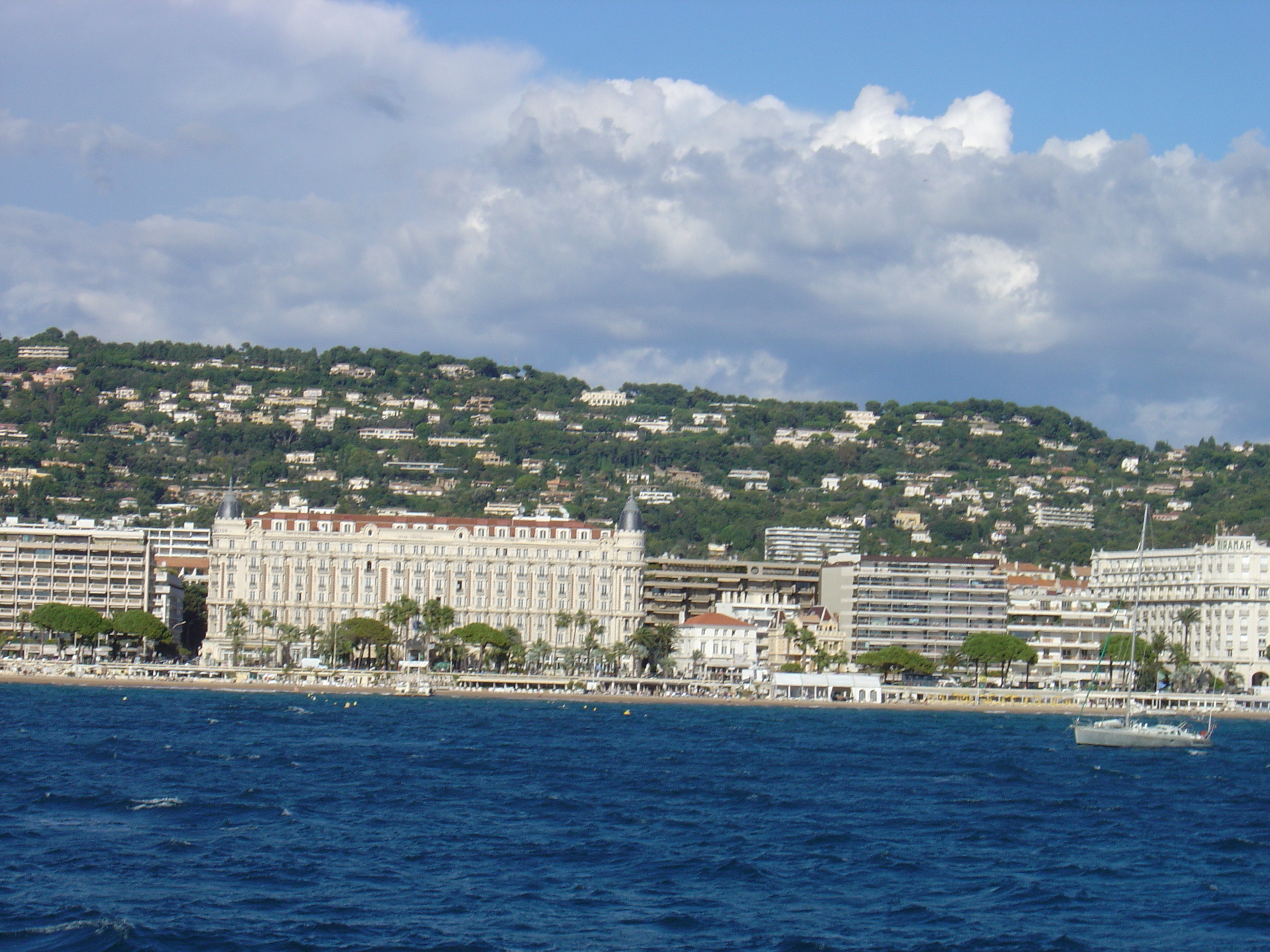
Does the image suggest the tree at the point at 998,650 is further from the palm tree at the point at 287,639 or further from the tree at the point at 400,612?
the palm tree at the point at 287,639

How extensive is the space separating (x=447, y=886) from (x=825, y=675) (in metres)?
93.0

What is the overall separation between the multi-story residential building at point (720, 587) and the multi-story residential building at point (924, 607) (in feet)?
29.6

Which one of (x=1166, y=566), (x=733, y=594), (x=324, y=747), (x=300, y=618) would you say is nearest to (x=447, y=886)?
(x=324, y=747)

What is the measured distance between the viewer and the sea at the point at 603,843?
38.1 m

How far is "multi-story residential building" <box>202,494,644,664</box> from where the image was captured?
14200 cm

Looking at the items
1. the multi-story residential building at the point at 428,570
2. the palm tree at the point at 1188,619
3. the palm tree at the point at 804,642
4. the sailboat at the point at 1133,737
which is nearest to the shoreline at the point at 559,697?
the palm tree at the point at 804,642

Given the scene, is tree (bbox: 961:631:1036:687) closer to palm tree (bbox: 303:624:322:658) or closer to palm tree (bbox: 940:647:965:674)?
palm tree (bbox: 940:647:965:674)

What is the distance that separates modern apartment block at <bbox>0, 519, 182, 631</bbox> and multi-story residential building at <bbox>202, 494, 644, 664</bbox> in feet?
33.1

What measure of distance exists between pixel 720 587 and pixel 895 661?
32.1 m

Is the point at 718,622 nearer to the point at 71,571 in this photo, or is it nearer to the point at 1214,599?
the point at 1214,599

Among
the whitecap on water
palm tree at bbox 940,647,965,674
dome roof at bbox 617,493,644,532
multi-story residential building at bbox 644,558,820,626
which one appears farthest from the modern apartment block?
the whitecap on water

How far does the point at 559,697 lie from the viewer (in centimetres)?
12431

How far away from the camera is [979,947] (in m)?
37.6

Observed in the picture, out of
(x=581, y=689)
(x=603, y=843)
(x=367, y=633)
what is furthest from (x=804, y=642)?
(x=603, y=843)
